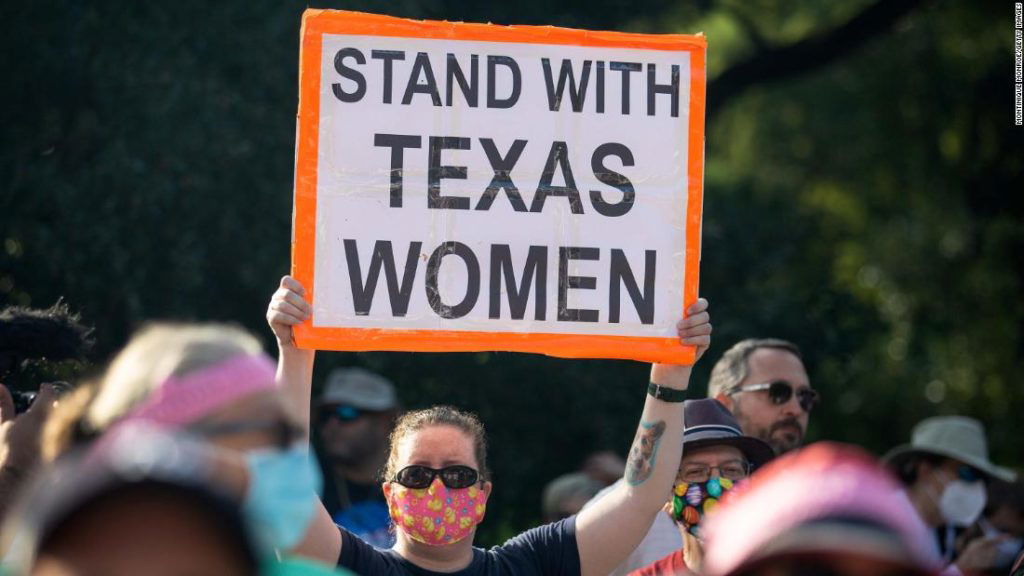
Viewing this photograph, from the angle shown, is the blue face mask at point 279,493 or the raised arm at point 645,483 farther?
the raised arm at point 645,483

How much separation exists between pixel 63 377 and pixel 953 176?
12076mm

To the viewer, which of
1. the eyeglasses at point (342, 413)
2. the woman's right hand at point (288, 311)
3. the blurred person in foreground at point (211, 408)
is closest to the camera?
the blurred person in foreground at point (211, 408)

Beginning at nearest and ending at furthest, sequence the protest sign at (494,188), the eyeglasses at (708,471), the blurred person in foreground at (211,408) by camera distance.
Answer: the blurred person in foreground at (211,408) < the protest sign at (494,188) < the eyeglasses at (708,471)

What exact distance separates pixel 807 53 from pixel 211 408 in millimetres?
8827

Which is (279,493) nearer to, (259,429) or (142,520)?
(259,429)

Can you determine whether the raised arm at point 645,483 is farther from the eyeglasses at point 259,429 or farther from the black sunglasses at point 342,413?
the black sunglasses at point 342,413

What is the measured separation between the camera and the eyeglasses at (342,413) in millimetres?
6980

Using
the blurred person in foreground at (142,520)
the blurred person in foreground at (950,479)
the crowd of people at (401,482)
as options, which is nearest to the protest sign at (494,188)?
the crowd of people at (401,482)

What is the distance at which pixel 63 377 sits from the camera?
15.1 ft

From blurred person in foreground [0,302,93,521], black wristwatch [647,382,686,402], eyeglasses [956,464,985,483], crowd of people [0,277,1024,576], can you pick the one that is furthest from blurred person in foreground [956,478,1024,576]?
blurred person in foreground [0,302,93,521]

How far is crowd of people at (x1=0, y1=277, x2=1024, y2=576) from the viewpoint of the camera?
180 cm

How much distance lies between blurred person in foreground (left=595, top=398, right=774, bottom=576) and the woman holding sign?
235 millimetres

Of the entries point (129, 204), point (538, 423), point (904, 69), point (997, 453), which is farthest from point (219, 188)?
point (997, 453)

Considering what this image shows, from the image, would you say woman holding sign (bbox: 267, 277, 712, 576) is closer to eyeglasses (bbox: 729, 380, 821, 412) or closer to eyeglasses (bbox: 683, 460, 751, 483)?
eyeglasses (bbox: 683, 460, 751, 483)
